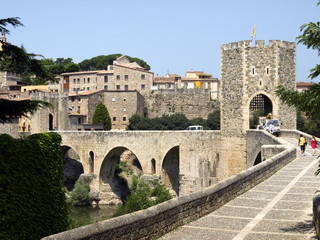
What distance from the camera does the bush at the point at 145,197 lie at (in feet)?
107

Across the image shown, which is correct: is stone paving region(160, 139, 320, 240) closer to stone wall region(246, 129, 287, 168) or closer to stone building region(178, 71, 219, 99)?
stone wall region(246, 129, 287, 168)

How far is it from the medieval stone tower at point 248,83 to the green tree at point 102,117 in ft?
108

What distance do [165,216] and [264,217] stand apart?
2.64m

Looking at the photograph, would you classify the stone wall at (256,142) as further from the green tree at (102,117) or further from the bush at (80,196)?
the green tree at (102,117)

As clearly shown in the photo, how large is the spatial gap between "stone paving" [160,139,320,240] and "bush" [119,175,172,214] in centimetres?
1880

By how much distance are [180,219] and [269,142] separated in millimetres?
16513

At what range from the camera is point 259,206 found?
11.4 meters

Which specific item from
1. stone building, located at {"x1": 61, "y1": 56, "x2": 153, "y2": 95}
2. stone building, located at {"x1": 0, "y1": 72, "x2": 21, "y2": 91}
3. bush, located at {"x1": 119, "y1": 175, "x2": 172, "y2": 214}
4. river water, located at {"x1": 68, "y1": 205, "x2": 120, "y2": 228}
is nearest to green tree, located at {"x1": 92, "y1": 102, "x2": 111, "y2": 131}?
stone building, located at {"x1": 61, "y1": 56, "x2": 153, "y2": 95}

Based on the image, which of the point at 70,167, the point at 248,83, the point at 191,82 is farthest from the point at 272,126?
the point at 191,82

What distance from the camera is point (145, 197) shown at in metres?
33.7

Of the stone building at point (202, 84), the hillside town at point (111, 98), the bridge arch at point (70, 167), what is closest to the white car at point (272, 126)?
the bridge arch at point (70, 167)

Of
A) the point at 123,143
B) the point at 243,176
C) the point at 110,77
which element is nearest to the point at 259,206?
the point at 243,176

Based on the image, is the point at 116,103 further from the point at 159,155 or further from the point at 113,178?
the point at 159,155

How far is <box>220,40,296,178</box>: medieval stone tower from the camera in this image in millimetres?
30656
